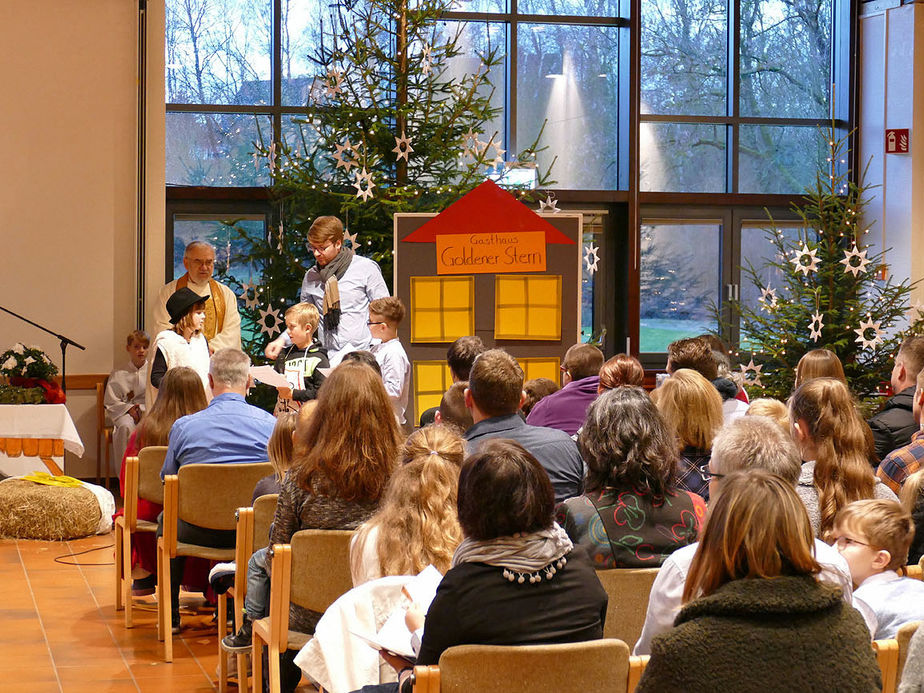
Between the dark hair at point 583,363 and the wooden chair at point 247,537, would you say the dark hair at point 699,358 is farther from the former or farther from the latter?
the wooden chair at point 247,537

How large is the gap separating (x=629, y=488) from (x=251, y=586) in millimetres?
1451

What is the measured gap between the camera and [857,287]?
31.4 feet

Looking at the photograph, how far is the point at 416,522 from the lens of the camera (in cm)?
296

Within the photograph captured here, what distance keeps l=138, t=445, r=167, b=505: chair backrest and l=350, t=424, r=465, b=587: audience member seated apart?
2.56 metres

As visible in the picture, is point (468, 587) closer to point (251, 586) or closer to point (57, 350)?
point (251, 586)

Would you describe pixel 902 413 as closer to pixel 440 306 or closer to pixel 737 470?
pixel 737 470

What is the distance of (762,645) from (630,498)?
1.25 m

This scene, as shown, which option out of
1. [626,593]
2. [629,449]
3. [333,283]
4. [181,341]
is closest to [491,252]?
[333,283]

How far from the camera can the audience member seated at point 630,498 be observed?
3.09 meters

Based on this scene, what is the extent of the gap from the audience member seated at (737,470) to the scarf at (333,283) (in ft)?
15.8

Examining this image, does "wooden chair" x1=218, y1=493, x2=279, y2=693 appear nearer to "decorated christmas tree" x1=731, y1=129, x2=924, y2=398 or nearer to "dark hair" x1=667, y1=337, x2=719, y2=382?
"dark hair" x1=667, y1=337, x2=719, y2=382

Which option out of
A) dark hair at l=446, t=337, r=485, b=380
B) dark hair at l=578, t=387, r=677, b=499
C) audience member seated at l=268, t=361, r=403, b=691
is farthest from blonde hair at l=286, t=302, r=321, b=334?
dark hair at l=578, t=387, r=677, b=499

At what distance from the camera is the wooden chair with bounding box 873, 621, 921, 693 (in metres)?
2.51

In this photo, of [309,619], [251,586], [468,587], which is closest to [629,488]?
[468,587]
